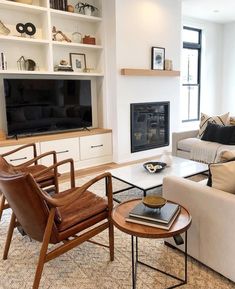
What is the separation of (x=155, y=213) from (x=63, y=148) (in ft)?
9.00

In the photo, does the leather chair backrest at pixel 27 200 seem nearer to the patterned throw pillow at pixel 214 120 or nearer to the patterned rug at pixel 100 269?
the patterned rug at pixel 100 269

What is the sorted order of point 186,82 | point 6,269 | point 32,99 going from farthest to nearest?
point 186,82 → point 32,99 → point 6,269

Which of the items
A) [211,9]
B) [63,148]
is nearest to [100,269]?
[63,148]

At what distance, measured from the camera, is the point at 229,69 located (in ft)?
22.2

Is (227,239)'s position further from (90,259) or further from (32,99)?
(32,99)

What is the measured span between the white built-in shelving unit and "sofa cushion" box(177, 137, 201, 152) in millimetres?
1740

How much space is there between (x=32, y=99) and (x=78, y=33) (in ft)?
4.53

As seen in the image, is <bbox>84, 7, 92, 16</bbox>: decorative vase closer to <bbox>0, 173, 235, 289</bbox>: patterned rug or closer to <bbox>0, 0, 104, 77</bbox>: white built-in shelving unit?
<bbox>0, 0, 104, 77</bbox>: white built-in shelving unit

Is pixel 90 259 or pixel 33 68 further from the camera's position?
pixel 33 68

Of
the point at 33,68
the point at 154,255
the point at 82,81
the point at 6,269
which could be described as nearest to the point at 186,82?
the point at 82,81

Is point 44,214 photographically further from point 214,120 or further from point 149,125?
point 149,125

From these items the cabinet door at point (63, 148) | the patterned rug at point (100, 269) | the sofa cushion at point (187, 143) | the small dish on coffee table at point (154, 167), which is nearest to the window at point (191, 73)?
the sofa cushion at point (187, 143)

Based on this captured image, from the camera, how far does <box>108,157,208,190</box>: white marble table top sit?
2566 millimetres

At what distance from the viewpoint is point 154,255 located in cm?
200
